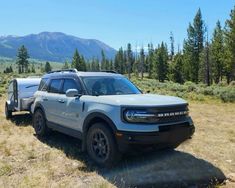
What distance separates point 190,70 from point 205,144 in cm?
4918

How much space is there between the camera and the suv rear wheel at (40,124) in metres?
9.55

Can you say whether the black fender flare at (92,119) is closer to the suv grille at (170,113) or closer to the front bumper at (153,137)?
the front bumper at (153,137)

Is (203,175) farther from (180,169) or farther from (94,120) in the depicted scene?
(94,120)

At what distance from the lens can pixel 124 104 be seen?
251 inches

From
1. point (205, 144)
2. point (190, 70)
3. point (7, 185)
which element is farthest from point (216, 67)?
point (7, 185)

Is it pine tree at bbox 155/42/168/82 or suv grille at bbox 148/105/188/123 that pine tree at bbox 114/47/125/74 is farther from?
suv grille at bbox 148/105/188/123

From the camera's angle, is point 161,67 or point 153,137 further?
point 161,67

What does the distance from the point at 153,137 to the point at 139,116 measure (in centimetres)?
47

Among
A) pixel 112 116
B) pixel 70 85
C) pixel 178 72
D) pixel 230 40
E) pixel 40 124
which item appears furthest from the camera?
pixel 178 72

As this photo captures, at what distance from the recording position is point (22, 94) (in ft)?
43.7

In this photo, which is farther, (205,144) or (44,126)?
(44,126)

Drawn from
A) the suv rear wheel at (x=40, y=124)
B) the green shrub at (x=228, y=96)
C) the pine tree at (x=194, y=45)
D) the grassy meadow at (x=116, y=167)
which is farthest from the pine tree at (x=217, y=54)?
the suv rear wheel at (x=40, y=124)

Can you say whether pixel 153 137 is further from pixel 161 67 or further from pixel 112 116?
pixel 161 67

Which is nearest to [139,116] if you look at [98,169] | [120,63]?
[98,169]
